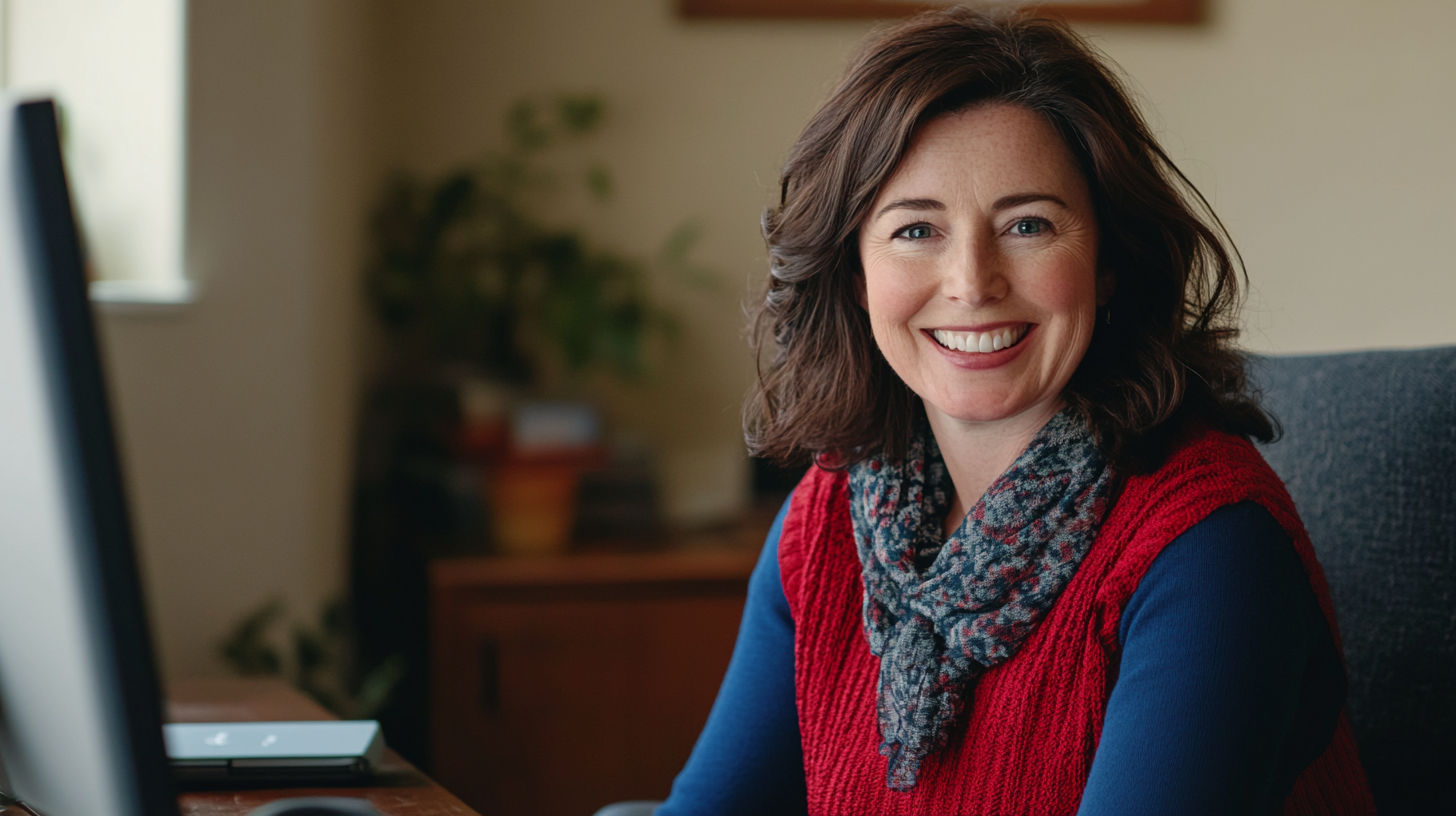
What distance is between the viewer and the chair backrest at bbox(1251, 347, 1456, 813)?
1051mm

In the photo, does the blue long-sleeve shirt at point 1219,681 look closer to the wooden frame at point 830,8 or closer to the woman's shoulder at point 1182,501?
the woman's shoulder at point 1182,501

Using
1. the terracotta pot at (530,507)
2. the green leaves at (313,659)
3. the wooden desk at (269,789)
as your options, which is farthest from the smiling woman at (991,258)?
the terracotta pot at (530,507)

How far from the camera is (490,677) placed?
2.23 metres

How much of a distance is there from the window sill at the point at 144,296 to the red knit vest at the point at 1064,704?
1.08 m

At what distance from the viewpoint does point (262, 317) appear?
1899mm

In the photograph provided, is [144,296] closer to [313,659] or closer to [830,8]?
Result: [313,659]

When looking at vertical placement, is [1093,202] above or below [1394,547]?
above

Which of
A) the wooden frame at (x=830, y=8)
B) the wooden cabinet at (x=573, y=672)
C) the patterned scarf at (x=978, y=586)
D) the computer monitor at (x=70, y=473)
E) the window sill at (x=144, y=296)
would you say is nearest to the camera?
the computer monitor at (x=70, y=473)

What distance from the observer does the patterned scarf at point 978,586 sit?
96 cm

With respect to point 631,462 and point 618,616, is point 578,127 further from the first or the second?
point 618,616

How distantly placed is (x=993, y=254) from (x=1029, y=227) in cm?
4

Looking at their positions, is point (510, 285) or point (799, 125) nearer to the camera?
point (510, 285)

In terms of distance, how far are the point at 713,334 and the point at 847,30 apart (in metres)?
0.76

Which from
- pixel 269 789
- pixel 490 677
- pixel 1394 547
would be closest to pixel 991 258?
pixel 1394 547
